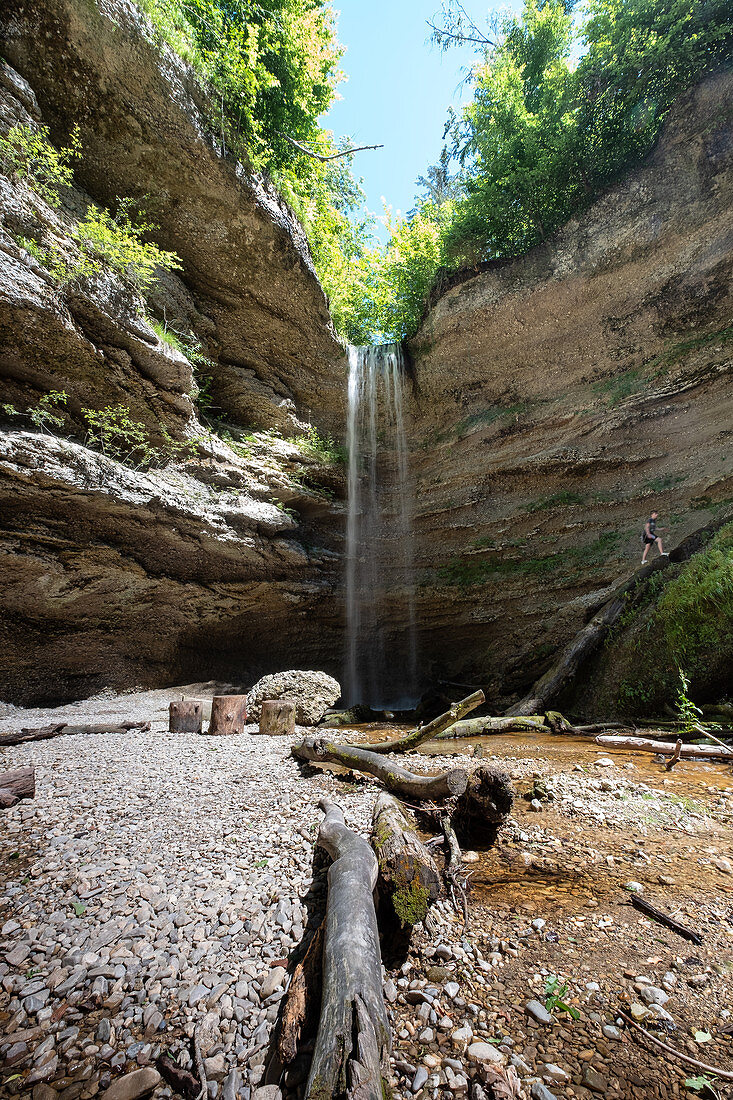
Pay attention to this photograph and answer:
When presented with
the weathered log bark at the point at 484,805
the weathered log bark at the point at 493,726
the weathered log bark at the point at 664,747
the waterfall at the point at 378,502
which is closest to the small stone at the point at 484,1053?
the weathered log bark at the point at 484,805

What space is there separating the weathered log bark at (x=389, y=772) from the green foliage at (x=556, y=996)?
1.46 meters

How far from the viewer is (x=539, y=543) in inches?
436

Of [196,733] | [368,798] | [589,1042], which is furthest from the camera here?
[196,733]

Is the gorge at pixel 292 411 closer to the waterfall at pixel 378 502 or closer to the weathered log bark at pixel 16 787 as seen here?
the waterfall at pixel 378 502

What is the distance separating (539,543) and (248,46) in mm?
12702

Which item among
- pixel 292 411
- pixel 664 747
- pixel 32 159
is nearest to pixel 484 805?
pixel 664 747

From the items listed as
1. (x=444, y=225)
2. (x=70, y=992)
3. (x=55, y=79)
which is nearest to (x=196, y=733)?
(x=70, y=992)

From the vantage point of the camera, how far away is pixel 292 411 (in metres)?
11.6

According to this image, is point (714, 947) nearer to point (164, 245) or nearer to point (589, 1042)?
point (589, 1042)

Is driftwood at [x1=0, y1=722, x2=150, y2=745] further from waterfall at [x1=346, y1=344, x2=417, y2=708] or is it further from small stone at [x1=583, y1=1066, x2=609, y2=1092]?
waterfall at [x1=346, y1=344, x2=417, y2=708]

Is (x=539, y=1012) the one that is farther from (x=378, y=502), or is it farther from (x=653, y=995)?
(x=378, y=502)

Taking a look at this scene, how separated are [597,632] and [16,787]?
860 cm

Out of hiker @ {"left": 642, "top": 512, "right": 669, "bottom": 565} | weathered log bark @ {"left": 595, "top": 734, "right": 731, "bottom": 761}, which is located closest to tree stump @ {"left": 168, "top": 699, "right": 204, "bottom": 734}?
weathered log bark @ {"left": 595, "top": 734, "right": 731, "bottom": 761}

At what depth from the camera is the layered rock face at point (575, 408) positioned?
9148mm
